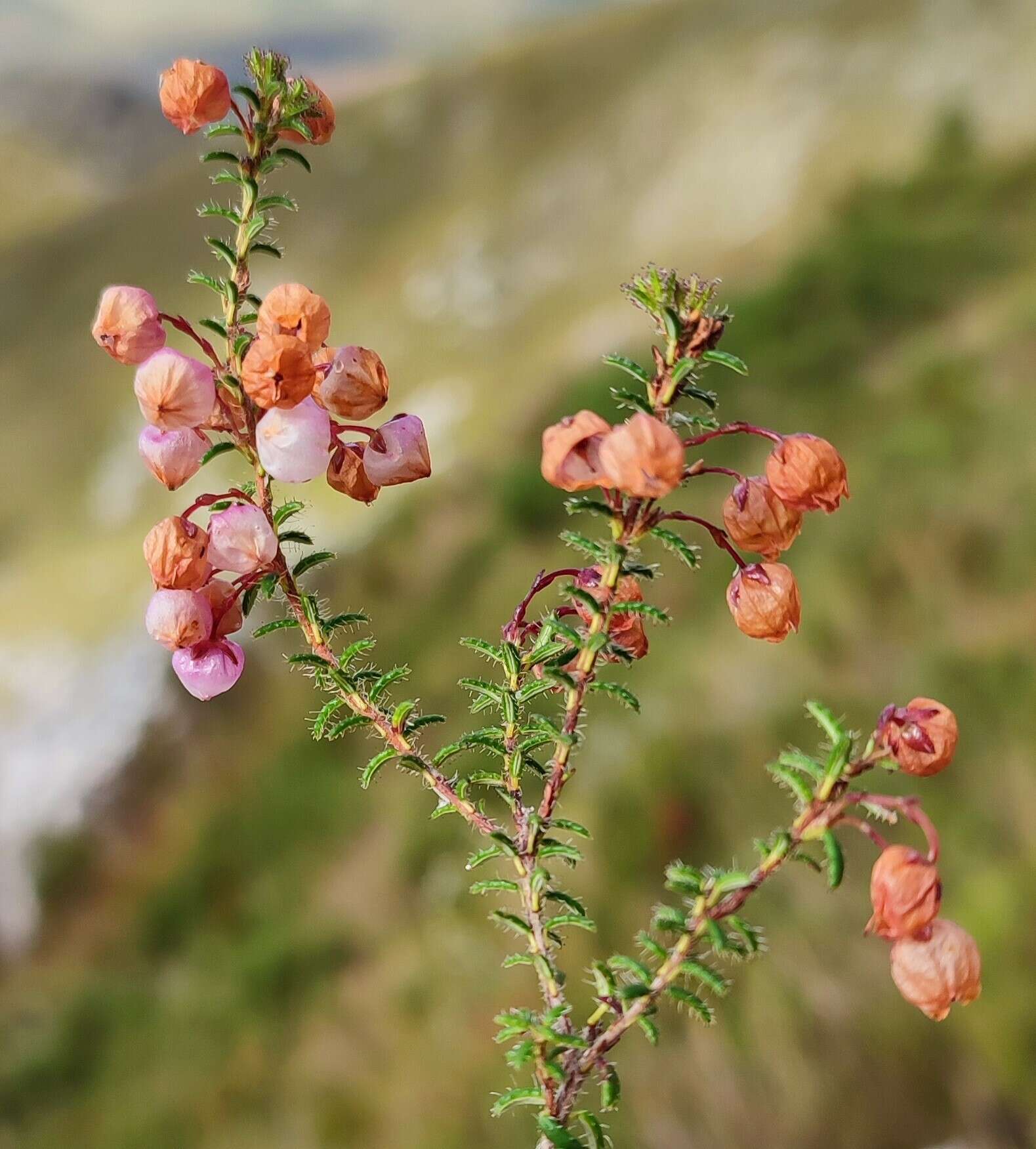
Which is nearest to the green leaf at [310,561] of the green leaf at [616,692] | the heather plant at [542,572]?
the heather plant at [542,572]

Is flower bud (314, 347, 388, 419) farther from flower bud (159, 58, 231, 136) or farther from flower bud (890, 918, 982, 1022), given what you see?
flower bud (890, 918, 982, 1022)

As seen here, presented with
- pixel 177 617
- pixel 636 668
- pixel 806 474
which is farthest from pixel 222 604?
pixel 636 668

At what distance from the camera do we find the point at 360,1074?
1793mm

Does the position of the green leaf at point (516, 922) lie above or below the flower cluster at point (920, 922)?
above

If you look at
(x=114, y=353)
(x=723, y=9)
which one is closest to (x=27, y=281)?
(x=723, y=9)

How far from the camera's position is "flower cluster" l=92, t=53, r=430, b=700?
0.99 ft

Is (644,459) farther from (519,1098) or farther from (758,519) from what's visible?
(519,1098)

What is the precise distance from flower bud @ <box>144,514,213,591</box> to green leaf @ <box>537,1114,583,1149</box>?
229mm

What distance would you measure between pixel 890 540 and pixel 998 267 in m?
1.71

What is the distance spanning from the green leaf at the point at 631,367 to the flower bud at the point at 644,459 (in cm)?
4

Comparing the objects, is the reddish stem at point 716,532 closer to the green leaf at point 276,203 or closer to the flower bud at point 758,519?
the flower bud at point 758,519

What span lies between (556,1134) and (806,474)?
0.25 m

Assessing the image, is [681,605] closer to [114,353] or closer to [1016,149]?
[114,353]

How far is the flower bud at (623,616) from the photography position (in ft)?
1.09
